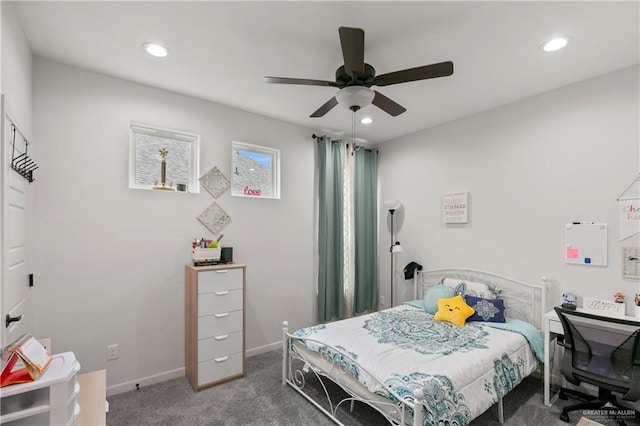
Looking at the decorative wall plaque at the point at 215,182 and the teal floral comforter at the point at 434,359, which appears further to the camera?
the decorative wall plaque at the point at 215,182

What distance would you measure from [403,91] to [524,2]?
128cm

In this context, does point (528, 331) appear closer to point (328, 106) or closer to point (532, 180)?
point (532, 180)

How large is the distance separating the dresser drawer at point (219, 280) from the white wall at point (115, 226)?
0.40 m

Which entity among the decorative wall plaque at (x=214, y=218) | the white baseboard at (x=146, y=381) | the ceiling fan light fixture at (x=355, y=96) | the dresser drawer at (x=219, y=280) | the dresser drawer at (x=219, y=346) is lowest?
the white baseboard at (x=146, y=381)

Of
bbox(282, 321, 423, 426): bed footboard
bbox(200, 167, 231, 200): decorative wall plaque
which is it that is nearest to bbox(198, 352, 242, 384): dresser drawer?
bbox(282, 321, 423, 426): bed footboard

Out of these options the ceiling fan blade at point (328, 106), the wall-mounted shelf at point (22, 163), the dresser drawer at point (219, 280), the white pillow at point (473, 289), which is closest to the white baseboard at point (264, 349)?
the dresser drawer at point (219, 280)

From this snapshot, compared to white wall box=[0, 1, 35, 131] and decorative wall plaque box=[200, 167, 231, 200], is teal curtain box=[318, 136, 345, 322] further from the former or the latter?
white wall box=[0, 1, 35, 131]

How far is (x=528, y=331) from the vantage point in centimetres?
284

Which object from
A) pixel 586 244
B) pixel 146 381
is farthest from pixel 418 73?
pixel 146 381

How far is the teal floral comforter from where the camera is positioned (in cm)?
191

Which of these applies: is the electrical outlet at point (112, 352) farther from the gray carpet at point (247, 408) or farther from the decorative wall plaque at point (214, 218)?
the decorative wall plaque at point (214, 218)

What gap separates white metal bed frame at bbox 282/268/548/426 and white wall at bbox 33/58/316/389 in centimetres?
95

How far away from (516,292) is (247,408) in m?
2.90

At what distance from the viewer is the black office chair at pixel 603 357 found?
2100 millimetres
